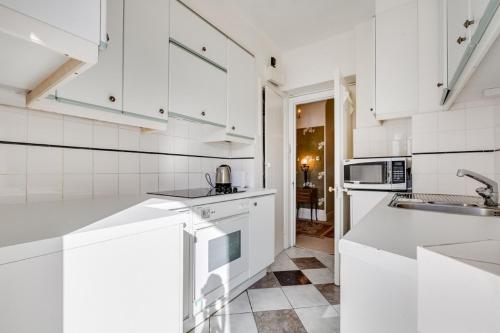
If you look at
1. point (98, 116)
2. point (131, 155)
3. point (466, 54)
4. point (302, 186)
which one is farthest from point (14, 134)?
point (302, 186)

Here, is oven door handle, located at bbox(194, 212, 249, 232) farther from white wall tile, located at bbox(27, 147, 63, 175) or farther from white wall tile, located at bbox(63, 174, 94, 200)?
white wall tile, located at bbox(27, 147, 63, 175)

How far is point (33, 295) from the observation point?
58cm

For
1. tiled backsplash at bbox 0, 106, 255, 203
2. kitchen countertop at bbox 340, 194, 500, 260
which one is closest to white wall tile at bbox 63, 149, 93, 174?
tiled backsplash at bbox 0, 106, 255, 203

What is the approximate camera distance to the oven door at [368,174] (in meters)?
1.85

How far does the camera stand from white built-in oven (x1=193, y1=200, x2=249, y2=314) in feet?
4.84

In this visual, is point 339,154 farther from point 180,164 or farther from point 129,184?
point 129,184

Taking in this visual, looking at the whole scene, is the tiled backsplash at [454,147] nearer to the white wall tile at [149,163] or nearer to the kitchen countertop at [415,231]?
the kitchen countertop at [415,231]

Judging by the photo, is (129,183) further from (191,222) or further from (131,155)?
(191,222)

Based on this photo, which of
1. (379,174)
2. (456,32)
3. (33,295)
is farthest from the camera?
(379,174)

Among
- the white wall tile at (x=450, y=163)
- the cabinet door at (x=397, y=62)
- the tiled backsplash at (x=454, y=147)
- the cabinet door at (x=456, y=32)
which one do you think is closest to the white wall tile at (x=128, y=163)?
the cabinet door at (x=456, y=32)

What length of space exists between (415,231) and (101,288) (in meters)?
0.96

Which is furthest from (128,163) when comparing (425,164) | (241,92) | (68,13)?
(425,164)

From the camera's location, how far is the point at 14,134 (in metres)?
1.18

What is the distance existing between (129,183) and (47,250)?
1117mm
